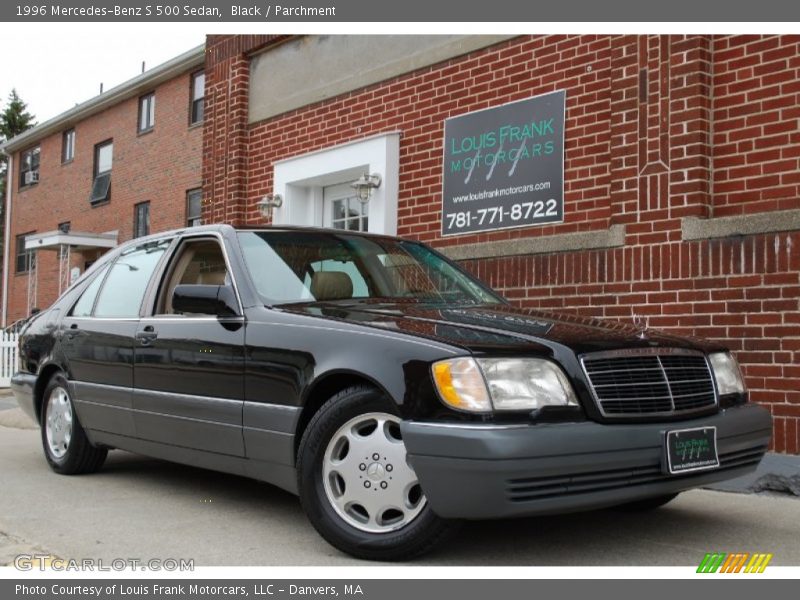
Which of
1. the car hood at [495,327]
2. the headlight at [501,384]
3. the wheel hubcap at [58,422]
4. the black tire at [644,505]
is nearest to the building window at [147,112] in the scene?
the wheel hubcap at [58,422]

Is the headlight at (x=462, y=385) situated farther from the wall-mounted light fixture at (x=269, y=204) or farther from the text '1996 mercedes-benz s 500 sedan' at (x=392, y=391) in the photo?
the wall-mounted light fixture at (x=269, y=204)

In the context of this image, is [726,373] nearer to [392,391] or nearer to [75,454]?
[392,391]

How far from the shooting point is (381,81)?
9820 millimetres

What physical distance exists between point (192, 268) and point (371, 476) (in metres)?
2.30

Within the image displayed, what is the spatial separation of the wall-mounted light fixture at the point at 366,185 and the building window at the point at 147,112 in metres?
15.3

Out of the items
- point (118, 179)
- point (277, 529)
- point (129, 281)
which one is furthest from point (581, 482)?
point (118, 179)

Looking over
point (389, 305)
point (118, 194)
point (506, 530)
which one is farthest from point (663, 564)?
point (118, 194)

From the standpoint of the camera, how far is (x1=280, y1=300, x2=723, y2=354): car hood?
365 cm

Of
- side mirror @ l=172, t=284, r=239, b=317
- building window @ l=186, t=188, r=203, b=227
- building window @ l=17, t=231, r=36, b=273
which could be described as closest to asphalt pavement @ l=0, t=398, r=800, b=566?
side mirror @ l=172, t=284, r=239, b=317

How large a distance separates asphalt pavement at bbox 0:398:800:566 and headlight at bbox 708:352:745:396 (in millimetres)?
696

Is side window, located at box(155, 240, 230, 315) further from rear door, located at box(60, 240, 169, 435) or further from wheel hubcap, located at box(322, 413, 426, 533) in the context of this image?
wheel hubcap, located at box(322, 413, 426, 533)

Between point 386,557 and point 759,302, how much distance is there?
3771 millimetres

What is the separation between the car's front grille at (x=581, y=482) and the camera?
3.36 meters

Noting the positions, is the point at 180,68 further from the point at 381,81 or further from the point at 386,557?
the point at 386,557
